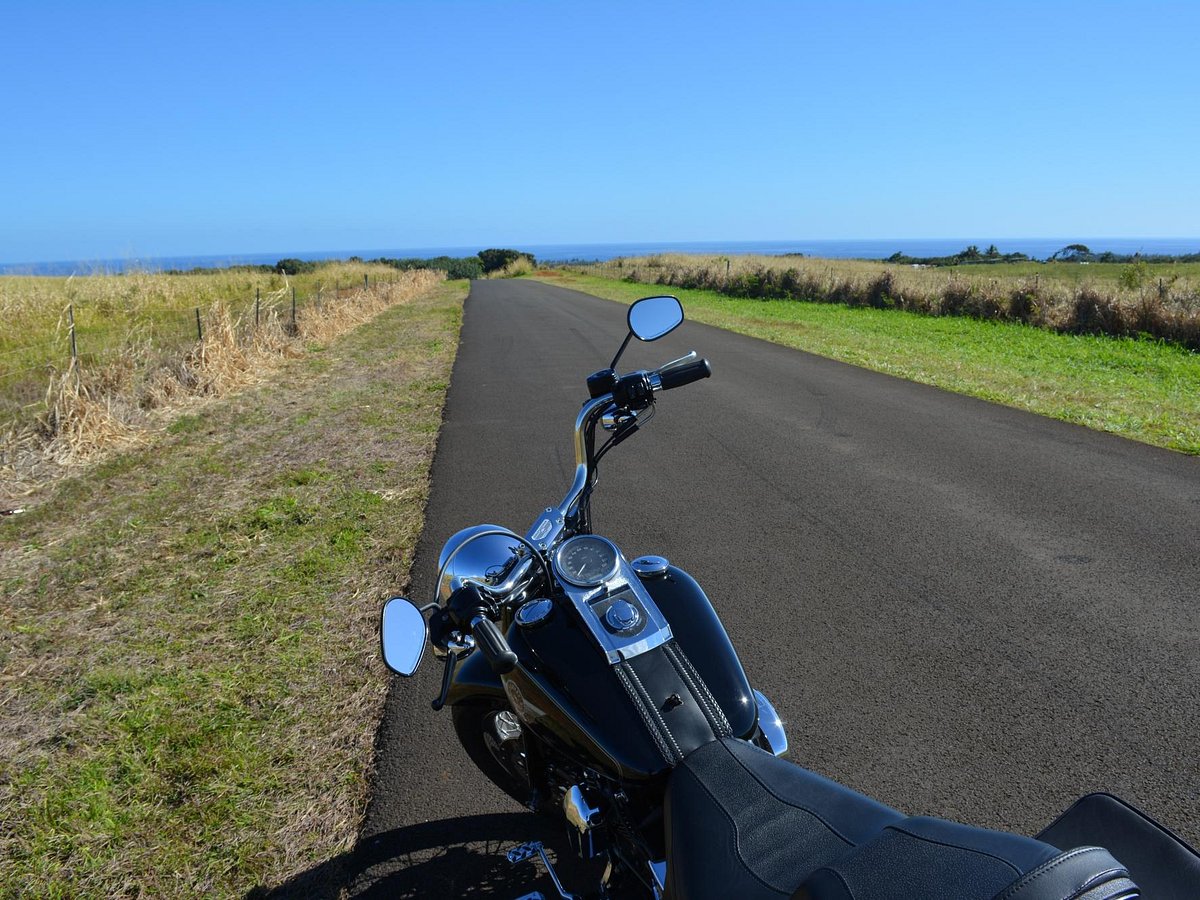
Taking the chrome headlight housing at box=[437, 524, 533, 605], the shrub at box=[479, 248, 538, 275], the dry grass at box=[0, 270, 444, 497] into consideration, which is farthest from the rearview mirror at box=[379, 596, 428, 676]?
the shrub at box=[479, 248, 538, 275]

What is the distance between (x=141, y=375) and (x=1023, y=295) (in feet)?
57.4

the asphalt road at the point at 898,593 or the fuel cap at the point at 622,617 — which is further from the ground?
the fuel cap at the point at 622,617

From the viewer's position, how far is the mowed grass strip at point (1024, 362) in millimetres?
8516

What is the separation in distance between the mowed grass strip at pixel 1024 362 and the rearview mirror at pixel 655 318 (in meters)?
6.57

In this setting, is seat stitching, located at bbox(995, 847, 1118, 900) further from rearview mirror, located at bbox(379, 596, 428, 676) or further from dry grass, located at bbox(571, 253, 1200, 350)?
dry grass, located at bbox(571, 253, 1200, 350)

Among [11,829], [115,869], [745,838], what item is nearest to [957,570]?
[745,838]

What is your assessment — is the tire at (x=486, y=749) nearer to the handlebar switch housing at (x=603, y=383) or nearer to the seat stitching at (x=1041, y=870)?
the handlebar switch housing at (x=603, y=383)

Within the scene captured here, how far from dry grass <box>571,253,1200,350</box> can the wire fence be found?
15.7 m

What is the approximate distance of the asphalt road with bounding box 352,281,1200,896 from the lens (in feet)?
9.37

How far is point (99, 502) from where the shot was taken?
19.7 ft

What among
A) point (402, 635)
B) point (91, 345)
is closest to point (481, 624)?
point (402, 635)

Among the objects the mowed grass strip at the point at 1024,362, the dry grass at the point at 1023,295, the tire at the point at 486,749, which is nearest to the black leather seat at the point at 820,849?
the tire at the point at 486,749

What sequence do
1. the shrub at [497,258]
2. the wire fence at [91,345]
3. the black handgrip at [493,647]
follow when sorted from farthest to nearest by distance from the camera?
the shrub at [497,258] → the wire fence at [91,345] → the black handgrip at [493,647]

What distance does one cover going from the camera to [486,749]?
267 cm
